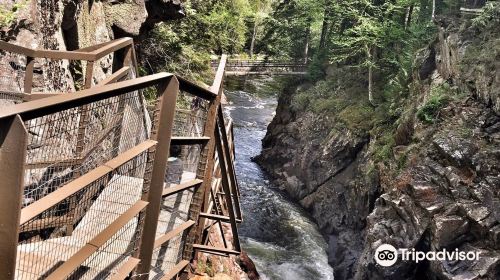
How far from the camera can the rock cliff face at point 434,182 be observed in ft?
33.3

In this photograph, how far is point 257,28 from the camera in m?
38.0

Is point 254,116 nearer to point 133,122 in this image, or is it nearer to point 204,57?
point 204,57

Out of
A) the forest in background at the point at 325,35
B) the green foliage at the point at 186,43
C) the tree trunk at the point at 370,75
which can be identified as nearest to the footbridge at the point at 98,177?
the green foliage at the point at 186,43

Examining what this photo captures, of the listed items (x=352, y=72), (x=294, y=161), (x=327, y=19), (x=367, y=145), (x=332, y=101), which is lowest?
(x=294, y=161)

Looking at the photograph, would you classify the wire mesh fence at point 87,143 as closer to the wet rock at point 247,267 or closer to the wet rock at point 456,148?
the wet rock at point 247,267

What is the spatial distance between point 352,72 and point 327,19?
519 centimetres

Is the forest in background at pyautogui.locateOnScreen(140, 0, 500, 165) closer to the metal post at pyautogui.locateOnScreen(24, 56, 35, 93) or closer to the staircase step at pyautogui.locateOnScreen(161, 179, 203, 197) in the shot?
the metal post at pyautogui.locateOnScreen(24, 56, 35, 93)

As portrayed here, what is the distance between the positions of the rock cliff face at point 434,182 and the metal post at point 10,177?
988 cm

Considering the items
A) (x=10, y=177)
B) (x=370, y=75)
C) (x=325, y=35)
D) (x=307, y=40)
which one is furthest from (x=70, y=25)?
(x=307, y=40)

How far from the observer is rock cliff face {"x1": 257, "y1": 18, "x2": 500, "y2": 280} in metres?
10.1

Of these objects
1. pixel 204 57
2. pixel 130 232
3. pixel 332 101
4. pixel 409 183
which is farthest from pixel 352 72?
pixel 130 232

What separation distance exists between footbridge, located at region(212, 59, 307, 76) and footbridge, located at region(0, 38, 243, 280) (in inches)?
799

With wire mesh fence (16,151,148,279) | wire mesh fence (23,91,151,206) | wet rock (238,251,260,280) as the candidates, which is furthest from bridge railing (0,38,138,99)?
wet rock (238,251,260,280)

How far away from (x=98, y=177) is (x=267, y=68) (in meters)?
25.1
